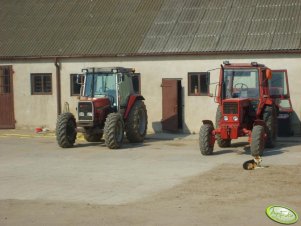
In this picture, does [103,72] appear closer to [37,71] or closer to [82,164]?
Result: [82,164]

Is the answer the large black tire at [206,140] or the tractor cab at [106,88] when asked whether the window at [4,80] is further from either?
the large black tire at [206,140]

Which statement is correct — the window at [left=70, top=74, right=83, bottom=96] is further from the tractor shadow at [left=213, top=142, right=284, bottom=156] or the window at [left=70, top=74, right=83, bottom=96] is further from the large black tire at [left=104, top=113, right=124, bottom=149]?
the tractor shadow at [left=213, top=142, right=284, bottom=156]

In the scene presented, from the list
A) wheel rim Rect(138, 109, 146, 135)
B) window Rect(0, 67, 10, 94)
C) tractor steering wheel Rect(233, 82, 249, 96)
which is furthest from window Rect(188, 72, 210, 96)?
window Rect(0, 67, 10, 94)

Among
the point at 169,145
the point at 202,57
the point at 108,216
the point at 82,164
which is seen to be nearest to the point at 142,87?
the point at 202,57

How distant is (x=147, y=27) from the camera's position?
76.8 feet

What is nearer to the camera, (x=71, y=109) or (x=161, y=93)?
(x=161, y=93)

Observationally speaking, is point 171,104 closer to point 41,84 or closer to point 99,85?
point 99,85

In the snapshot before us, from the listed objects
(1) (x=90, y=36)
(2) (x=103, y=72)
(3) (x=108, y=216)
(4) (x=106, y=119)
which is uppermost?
(1) (x=90, y=36)

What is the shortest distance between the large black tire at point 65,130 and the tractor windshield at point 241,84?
4.86 meters

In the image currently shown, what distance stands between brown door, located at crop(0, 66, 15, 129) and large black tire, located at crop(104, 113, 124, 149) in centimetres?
841

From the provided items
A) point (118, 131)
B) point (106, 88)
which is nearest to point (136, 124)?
point (118, 131)

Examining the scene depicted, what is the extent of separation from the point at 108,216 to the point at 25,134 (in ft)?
46.4

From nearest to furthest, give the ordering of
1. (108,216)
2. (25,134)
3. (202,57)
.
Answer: (108,216), (202,57), (25,134)

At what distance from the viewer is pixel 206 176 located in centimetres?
1253
